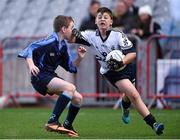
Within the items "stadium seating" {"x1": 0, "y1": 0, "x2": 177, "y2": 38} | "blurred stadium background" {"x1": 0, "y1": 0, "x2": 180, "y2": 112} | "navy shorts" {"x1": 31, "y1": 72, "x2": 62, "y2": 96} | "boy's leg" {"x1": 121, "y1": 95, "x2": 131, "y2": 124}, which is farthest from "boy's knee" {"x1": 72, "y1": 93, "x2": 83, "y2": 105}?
"stadium seating" {"x1": 0, "y1": 0, "x2": 177, "y2": 38}

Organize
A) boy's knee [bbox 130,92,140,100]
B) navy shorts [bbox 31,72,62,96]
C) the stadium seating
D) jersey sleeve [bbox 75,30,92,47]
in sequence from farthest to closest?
1. the stadium seating
2. jersey sleeve [bbox 75,30,92,47]
3. boy's knee [bbox 130,92,140,100]
4. navy shorts [bbox 31,72,62,96]

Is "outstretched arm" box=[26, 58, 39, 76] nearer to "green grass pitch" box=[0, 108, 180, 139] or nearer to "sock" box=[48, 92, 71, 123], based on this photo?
"sock" box=[48, 92, 71, 123]

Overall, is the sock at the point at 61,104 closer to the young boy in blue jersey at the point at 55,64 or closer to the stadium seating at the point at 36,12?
the young boy in blue jersey at the point at 55,64

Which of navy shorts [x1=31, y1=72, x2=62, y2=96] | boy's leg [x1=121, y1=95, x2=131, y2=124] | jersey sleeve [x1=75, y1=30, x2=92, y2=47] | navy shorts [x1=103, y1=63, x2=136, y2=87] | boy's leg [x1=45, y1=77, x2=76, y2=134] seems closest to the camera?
boy's leg [x1=45, y1=77, x2=76, y2=134]

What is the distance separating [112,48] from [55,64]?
0.83 metres

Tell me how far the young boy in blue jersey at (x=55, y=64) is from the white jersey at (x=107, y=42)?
35 cm

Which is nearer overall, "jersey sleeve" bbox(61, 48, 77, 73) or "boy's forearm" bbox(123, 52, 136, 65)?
"boy's forearm" bbox(123, 52, 136, 65)

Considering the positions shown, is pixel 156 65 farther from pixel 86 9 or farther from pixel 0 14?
pixel 0 14

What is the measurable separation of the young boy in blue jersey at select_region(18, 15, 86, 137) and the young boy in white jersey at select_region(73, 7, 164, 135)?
363 mm

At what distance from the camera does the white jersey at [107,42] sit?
11078 millimetres

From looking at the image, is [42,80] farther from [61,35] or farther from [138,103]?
[138,103]

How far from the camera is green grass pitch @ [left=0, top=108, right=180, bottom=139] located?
10.5 meters

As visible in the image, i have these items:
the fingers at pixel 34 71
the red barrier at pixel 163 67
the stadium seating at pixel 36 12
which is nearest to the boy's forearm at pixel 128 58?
the fingers at pixel 34 71

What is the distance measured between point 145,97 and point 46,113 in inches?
107
